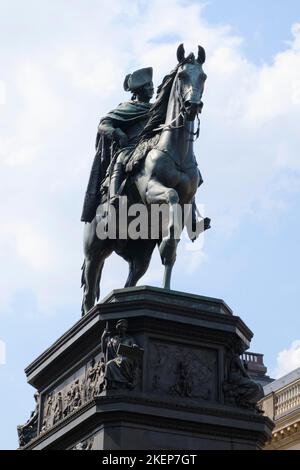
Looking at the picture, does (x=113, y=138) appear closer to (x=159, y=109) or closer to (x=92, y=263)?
(x=159, y=109)

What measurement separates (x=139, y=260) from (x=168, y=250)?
7.66 ft

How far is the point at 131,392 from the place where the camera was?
1662 cm

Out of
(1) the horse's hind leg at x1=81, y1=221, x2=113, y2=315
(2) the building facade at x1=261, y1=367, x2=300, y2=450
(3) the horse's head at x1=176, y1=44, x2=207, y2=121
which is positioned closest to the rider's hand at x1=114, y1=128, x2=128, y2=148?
(1) the horse's hind leg at x1=81, y1=221, x2=113, y2=315

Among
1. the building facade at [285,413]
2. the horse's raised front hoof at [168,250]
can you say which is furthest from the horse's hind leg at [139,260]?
the building facade at [285,413]

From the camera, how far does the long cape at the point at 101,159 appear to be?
21.0 meters

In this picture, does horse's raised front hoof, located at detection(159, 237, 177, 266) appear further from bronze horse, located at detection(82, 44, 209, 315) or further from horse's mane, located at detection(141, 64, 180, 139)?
horse's mane, located at detection(141, 64, 180, 139)

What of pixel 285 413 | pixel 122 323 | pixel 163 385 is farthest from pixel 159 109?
pixel 285 413

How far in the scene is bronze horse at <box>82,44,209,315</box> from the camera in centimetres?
1847

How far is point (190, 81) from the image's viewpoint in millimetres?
18953

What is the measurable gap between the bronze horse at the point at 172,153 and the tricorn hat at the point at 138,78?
178 centimetres

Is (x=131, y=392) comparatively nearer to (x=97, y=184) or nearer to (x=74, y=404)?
(x=74, y=404)

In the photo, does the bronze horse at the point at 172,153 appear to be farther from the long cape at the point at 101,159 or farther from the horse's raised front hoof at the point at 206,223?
the long cape at the point at 101,159

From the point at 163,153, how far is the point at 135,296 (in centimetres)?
281
